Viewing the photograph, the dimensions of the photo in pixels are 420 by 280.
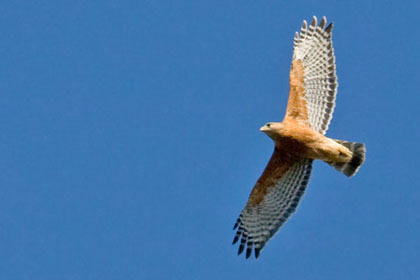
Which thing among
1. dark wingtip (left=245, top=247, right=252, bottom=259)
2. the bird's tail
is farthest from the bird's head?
dark wingtip (left=245, top=247, right=252, bottom=259)

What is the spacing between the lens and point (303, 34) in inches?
487

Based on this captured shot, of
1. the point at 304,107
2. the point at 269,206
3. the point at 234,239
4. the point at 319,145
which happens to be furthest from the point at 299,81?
the point at 234,239

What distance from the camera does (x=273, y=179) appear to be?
11.9m

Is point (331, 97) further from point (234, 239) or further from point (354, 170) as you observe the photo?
point (234, 239)

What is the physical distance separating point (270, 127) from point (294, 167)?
101 centimetres

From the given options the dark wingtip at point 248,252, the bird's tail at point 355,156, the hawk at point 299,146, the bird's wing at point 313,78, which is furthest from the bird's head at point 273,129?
the dark wingtip at point 248,252

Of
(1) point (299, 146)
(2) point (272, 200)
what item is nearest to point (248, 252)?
(2) point (272, 200)

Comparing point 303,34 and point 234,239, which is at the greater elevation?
point 303,34

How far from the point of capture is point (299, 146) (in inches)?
447

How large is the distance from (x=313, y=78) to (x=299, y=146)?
48.7 inches

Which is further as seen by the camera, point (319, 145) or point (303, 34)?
point (303, 34)

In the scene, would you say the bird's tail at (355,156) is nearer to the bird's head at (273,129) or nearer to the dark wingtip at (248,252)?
the bird's head at (273,129)

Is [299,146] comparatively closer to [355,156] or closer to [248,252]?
[355,156]

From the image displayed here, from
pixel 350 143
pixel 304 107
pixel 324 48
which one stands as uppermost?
pixel 324 48
